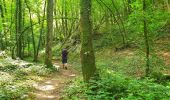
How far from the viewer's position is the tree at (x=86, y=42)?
10055 mm

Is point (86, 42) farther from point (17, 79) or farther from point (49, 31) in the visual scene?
point (49, 31)

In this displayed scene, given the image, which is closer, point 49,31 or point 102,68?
point 102,68

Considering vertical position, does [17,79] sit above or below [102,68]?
below

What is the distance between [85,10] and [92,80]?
251 centimetres

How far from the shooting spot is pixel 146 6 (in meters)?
13.3

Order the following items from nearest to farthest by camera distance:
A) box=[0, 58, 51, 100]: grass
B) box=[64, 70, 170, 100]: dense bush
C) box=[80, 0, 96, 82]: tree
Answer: box=[64, 70, 170, 100]: dense bush
box=[80, 0, 96, 82]: tree
box=[0, 58, 51, 100]: grass

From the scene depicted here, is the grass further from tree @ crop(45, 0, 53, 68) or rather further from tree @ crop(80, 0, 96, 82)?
tree @ crop(80, 0, 96, 82)

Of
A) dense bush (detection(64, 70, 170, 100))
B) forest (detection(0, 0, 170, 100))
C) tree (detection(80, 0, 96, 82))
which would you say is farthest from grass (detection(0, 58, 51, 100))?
tree (detection(80, 0, 96, 82))

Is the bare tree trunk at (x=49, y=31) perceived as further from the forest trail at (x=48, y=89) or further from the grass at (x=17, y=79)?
the forest trail at (x=48, y=89)

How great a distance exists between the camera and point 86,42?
33.0 ft

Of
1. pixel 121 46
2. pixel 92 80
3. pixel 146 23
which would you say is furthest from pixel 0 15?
pixel 92 80

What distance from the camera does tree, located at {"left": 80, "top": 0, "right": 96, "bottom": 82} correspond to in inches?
396

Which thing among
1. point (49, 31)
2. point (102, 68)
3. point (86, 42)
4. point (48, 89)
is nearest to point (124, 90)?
point (86, 42)

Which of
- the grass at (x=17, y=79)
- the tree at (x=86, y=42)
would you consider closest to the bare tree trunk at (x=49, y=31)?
the grass at (x=17, y=79)
